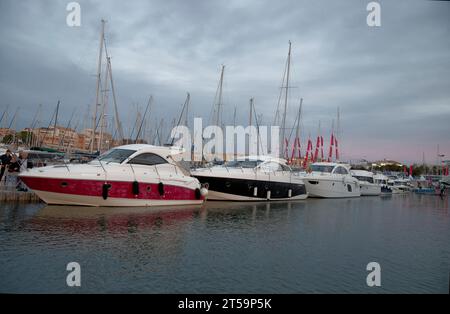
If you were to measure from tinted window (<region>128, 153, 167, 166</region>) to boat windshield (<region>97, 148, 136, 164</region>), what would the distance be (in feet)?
1.14

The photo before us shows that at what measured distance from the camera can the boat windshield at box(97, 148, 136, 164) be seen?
50.7 feet

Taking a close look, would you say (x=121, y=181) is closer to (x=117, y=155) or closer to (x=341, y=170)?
(x=117, y=155)

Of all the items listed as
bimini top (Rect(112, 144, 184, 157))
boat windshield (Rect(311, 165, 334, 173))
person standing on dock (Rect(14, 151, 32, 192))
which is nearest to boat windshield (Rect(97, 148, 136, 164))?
bimini top (Rect(112, 144, 184, 157))

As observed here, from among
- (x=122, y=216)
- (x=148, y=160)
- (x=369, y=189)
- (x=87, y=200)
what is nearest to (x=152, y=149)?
(x=148, y=160)

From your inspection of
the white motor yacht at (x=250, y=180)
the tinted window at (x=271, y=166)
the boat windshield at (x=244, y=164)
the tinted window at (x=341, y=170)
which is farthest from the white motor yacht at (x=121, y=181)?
the tinted window at (x=341, y=170)

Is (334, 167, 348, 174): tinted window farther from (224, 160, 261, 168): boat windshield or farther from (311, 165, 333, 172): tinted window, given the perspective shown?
(224, 160, 261, 168): boat windshield

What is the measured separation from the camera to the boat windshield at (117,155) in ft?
50.7

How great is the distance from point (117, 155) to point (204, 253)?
8.69m

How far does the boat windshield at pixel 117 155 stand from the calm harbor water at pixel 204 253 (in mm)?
2464
